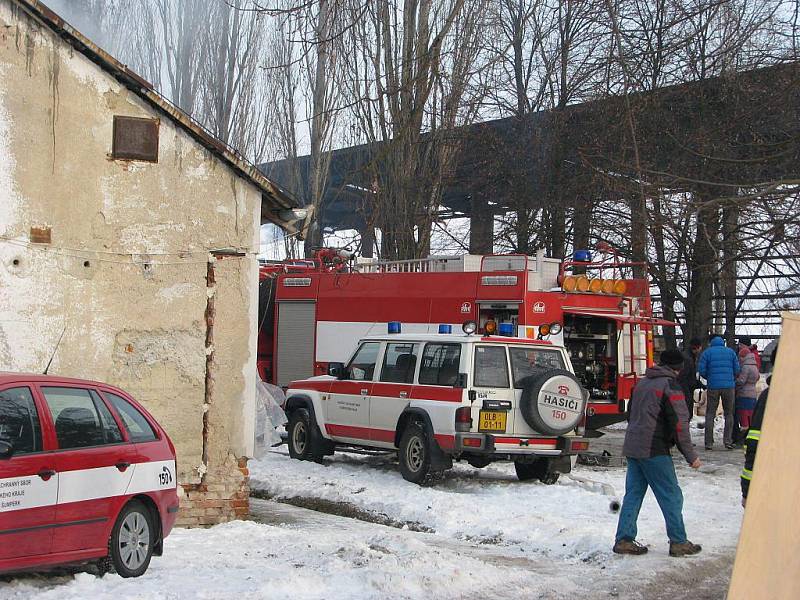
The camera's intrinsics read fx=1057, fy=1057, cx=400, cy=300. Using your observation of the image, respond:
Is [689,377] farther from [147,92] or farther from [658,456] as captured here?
[147,92]

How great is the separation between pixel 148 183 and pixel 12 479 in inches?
183

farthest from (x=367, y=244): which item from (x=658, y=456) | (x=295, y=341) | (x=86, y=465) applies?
(x=86, y=465)

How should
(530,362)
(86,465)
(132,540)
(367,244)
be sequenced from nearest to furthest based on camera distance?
1. (86,465)
2. (132,540)
3. (530,362)
4. (367,244)

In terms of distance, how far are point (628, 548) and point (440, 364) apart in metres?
4.92

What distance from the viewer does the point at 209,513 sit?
10.9m

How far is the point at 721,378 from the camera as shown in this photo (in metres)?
17.8

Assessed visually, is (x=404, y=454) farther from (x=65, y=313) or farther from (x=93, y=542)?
(x=93, y=542)

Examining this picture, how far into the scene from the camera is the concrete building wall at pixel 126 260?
9.99 m

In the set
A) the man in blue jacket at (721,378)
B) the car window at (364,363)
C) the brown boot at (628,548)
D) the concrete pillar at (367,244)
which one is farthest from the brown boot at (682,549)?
the concrete pillar at (367,244)

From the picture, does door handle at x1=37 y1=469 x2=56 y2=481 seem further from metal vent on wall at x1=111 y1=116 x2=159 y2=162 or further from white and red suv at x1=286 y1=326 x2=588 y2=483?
white and red suv at x1=286 y1=326 x2=588 y2=483

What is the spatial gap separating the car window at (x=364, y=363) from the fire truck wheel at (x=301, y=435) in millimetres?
1071

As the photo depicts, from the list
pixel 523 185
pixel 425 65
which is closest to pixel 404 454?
pixel 425 65

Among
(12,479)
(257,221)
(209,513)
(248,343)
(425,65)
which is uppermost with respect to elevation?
(425,65)

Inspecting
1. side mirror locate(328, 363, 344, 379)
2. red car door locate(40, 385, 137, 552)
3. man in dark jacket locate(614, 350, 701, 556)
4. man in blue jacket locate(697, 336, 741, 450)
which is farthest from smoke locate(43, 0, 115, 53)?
man in blue jacket locate(697, 336, 741, 450)
